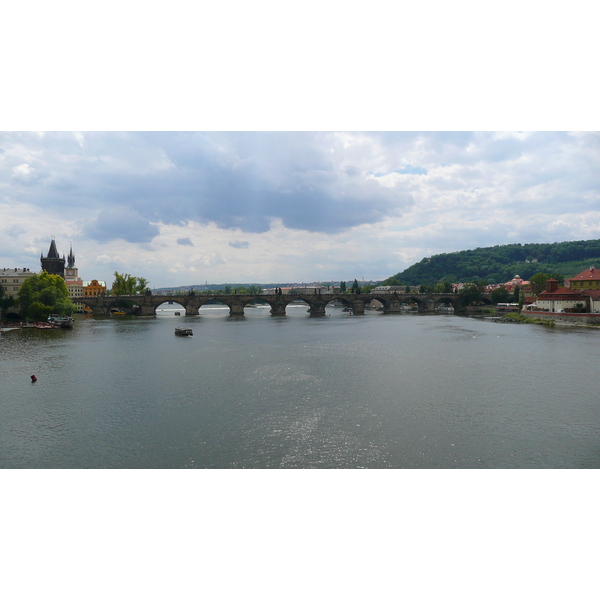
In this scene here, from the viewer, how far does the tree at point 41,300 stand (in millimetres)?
67250

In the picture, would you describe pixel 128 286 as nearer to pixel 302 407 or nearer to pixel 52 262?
pixel 52 262

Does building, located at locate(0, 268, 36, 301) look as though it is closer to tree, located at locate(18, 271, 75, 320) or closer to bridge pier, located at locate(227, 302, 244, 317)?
tree, located at locate(18, 271, 75, 320)

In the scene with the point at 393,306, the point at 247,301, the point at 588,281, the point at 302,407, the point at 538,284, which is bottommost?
the point at 302,407

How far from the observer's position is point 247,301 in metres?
104

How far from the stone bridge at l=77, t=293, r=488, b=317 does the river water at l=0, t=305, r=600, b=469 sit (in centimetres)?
5746

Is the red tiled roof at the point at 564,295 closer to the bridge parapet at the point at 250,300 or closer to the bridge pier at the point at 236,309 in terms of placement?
the bridge parapet at the point at 250,300

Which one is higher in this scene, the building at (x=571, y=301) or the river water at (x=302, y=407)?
the building at (x=571, y=301)

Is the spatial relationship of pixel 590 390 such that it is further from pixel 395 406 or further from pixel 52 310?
pixel 52 310

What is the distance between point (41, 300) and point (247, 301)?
44.7 metres

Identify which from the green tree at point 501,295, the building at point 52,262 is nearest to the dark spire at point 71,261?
the building at point 52,262

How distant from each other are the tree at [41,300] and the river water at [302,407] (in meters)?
28.2

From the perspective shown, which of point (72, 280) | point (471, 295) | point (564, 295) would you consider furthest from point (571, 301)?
point (72, 280)

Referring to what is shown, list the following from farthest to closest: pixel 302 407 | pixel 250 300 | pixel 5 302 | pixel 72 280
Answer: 1. pixel 72 280
2. pixel 250 300
3. pixel 5 302
4. pixel 302 407

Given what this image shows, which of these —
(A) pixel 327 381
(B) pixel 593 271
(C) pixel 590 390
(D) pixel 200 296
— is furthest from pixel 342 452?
(D) pixel 200 296
